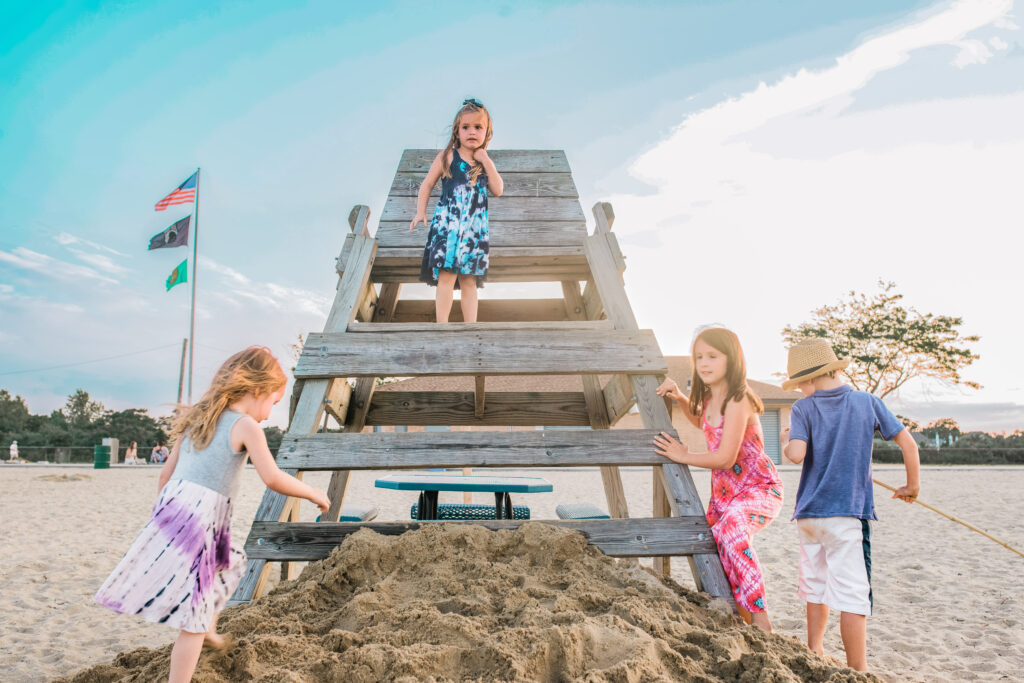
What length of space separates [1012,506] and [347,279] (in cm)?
1328

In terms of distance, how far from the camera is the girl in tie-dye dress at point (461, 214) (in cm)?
475

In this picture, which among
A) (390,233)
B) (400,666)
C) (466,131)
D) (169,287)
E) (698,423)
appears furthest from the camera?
(169,287)

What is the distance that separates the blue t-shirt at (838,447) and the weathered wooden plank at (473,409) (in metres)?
2.56

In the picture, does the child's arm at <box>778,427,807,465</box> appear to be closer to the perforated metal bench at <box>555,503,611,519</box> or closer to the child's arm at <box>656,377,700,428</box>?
the child's arm at <box>656,377,700,428</box>

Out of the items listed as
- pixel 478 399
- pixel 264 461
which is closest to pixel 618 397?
pixel 478 399

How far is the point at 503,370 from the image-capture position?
3.66 meters

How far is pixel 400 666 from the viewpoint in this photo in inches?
80.1

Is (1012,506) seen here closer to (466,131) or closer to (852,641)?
(852,641)

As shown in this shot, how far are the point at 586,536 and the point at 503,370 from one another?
3.59 feet

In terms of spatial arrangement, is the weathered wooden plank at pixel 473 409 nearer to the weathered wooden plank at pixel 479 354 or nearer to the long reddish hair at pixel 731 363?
the weathered wooden plank at pixel 479 354

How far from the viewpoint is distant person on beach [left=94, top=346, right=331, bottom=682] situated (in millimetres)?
2182

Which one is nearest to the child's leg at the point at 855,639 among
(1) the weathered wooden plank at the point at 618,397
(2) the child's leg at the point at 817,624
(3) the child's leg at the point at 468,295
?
(2) the child's leg at the point at 817,624

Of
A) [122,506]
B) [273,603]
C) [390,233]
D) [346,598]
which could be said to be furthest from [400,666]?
[122,506]

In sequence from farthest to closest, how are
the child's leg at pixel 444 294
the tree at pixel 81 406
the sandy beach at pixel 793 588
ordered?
the tree at pixel 81 406, the child's leg at pixel 444 294, the sandy beach at pixel 793 588
